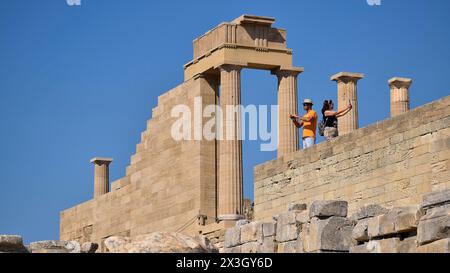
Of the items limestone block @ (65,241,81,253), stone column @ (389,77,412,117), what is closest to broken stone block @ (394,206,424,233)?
limestone block @ (65,241,81,253)

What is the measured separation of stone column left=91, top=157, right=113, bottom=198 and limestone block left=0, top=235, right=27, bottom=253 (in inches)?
1126

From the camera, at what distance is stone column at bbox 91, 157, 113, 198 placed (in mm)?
46688

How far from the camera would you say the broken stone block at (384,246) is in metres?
16.4

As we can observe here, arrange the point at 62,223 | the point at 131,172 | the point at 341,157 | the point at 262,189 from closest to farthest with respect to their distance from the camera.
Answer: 1. the point at 341,157
2. the point at 262,189
3. the point at 131,172
4. the point at 62,223

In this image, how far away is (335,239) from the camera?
58.2 feet

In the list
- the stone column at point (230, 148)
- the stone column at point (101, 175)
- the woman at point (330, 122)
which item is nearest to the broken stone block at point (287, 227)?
the woman at point (330, 122)

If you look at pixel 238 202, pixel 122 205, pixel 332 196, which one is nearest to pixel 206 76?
pixel 238 202

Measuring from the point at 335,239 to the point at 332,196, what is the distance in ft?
20.8

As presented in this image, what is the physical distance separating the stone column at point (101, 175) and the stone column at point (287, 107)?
12.5 m

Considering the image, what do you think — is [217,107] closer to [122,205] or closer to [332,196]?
[122,205]

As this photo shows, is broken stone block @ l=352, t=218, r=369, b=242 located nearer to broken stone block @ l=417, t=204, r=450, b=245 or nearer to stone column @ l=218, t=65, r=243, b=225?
broken stone block @ l=417, t=204, r=450, b=245

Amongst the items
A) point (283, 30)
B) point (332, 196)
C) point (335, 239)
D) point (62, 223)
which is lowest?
point (335, 239)

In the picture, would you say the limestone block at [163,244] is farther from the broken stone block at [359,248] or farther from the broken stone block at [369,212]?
the broken stone block at [369,212]

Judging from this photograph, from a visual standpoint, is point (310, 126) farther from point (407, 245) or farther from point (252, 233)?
point (407, 245)
